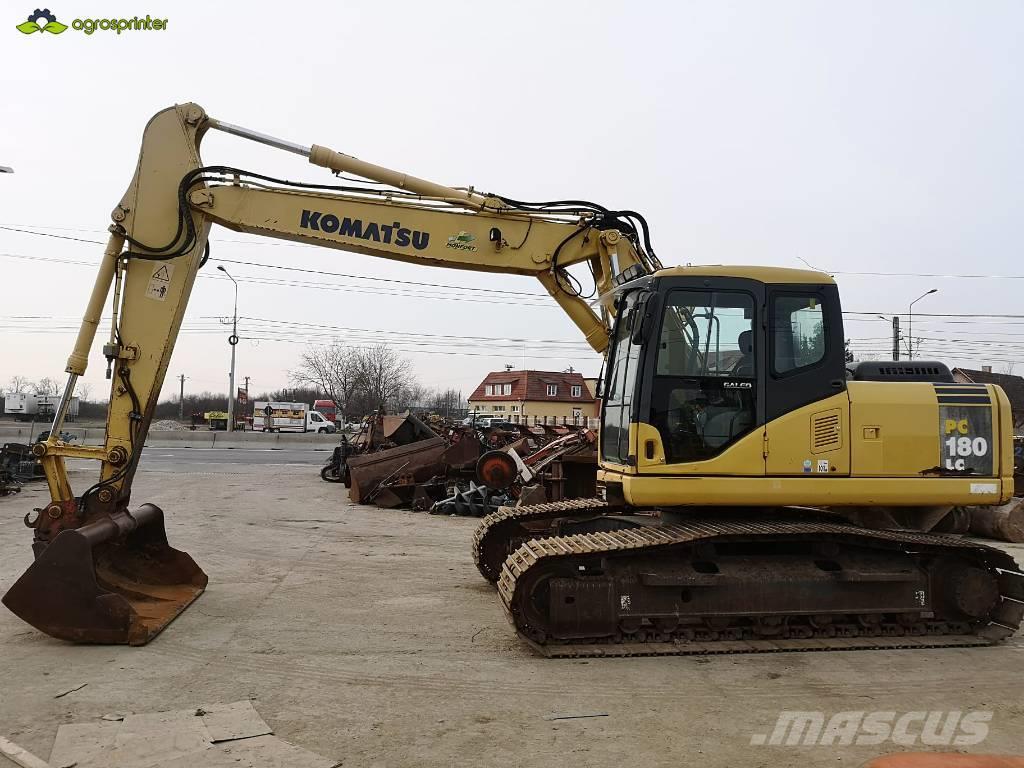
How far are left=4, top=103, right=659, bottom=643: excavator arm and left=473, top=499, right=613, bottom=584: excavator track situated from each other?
166 cm

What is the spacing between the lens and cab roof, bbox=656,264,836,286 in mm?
6742

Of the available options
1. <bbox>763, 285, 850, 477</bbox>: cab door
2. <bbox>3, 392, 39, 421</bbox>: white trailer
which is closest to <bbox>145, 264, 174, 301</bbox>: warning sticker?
<bbox>763, 285, 850, 477</bbox>: cab door

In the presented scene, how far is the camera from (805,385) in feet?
21.7

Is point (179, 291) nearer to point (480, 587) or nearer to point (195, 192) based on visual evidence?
point (195, 192)

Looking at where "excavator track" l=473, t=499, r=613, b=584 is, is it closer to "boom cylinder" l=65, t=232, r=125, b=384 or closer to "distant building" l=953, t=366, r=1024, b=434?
"boom cylinder" l=65, t=232, r=125, b=384

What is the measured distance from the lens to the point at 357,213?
7.88 metres

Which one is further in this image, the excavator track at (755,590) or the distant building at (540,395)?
the distant building at (540,395)

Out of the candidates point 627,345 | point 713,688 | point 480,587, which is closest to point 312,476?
point 480,587

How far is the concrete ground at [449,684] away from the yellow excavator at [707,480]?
0.36m

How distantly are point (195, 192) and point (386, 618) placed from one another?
4.24 meters

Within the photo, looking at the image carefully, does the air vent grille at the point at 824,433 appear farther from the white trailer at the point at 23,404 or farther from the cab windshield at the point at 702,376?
the white trailer at the point at 23,404

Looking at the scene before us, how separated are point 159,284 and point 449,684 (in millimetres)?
4543

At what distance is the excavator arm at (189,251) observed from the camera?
7.25 metres

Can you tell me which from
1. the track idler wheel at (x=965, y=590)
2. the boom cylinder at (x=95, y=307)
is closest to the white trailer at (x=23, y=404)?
the boom cylinder at (x=95, y=307)
